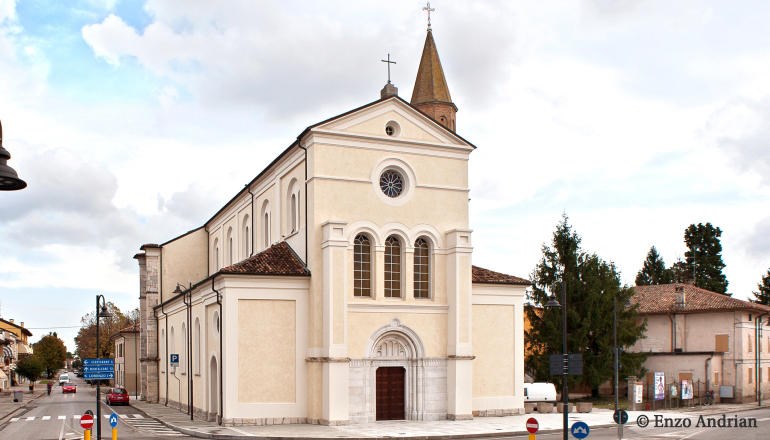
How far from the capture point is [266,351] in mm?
32062

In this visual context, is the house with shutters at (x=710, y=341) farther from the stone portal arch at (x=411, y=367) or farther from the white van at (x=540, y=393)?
the stone portal arch at (x=411, y=367)

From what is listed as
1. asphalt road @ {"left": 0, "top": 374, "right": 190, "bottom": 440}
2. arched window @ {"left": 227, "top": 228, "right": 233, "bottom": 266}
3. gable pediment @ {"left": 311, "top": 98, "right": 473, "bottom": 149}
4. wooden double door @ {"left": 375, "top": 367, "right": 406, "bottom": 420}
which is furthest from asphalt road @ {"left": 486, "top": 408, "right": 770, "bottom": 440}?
arched window @ {"left": 227, "top": 228, "right": 233, "bottom": 266}

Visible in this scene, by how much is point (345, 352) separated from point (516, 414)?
9.24 meters

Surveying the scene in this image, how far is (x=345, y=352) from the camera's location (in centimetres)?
3198

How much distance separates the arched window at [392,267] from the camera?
33844 mm

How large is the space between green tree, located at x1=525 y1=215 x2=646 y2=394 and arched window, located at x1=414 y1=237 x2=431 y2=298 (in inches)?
650

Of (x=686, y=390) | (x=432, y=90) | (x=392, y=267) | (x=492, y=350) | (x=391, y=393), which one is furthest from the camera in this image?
(x=432, y=90)

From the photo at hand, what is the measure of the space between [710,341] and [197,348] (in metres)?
32.9

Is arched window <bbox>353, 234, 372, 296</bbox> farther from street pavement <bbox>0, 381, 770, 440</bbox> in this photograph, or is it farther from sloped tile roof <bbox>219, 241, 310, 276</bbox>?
street pavement <bbox>0, 381, 770, 440</bbox>

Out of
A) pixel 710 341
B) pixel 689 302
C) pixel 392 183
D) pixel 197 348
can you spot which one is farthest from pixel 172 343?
pixel 710 341

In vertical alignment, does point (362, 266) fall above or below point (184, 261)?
above

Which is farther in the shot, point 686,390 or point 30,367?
point 30,367

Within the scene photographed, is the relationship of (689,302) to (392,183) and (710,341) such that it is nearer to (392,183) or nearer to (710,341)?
(710,341)

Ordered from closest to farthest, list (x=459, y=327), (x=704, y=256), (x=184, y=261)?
(x=459, y=327)
(x=184, y=261)
(x=704, y=256)
